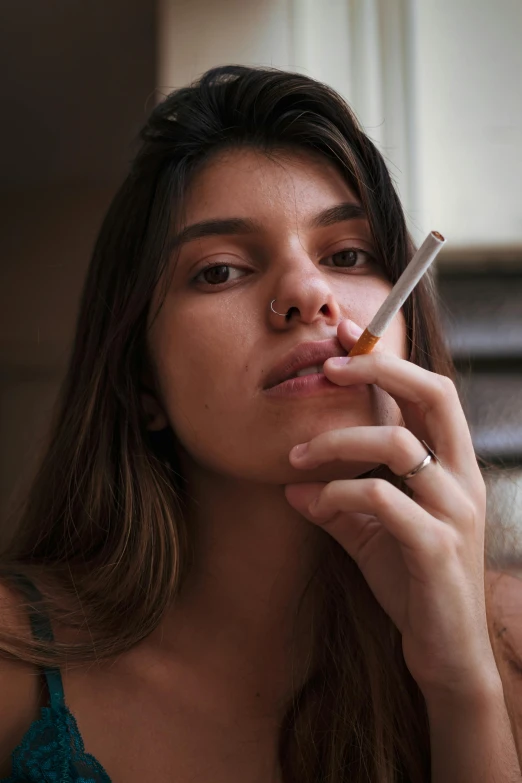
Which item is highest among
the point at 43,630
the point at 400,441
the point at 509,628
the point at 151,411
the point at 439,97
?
the point at 439,97

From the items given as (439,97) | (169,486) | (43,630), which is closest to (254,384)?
(169,486)

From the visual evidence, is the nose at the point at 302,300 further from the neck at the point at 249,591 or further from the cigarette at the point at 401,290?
the neck at the point at 249,591

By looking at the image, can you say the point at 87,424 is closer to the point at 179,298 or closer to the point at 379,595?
the point at 179,298

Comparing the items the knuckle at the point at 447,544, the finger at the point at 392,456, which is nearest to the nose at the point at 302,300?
the finger at the point at 392,456

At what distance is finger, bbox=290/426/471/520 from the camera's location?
75cm

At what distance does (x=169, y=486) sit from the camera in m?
1.04

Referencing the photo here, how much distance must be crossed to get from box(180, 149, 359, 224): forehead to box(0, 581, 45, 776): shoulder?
58cm

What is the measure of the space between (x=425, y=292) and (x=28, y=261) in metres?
1.39

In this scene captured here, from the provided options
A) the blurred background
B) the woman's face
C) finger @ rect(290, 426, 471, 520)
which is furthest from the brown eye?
the blurred background

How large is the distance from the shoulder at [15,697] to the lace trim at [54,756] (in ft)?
0.08

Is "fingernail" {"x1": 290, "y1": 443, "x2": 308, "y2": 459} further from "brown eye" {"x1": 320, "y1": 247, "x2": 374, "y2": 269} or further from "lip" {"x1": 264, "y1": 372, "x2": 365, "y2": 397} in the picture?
"brown eye" {"x1": 320, "y1": 247, "x2": 374, "y2": 269}

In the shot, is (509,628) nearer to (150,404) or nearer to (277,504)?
(277,504)

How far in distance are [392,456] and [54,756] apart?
52cm

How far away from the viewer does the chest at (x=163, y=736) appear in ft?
2.87
